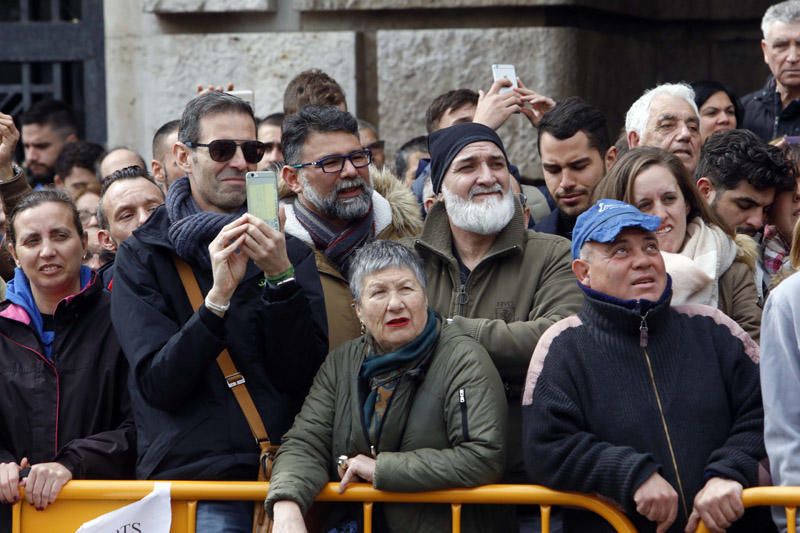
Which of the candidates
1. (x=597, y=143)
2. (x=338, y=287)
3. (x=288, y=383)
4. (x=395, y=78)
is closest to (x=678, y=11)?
(x=395, y=78)

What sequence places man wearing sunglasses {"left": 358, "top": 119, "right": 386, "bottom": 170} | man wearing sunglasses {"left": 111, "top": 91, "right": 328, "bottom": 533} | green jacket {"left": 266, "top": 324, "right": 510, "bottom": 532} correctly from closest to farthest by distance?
green jacket {"left": 266, "top": 324, "right": 510, "bottom": 532} → man wearing sunglasses {"left": 111, "top": 91, "right": 328, "bottom": 533} → man wearing sunglasses {"left": 358, "top": 119, "right": 386, "bottom": 170}

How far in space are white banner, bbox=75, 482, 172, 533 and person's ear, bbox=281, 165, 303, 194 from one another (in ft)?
4.33

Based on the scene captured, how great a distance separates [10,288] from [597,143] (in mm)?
2309

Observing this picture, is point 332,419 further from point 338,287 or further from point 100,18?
point 100,18

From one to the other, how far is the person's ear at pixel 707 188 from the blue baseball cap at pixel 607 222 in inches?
41.3

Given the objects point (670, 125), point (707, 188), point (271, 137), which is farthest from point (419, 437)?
point (271, 137)

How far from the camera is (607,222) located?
4285 mm

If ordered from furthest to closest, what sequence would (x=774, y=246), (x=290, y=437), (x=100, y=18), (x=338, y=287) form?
1. (x=100, y=18)
2. (x=774, y=246)
3. (x=338, y=287)
4. (x=290, y=437)

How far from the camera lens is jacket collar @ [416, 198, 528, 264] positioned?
4.80m

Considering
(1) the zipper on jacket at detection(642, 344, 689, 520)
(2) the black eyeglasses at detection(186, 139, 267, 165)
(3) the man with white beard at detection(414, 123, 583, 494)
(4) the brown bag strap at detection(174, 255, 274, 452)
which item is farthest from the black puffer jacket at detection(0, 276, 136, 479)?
(1) the zipper on jacket at detection(642, 344, 689, 520)

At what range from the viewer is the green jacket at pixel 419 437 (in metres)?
4.19

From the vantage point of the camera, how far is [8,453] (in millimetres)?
4633

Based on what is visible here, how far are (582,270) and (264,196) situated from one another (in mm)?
992

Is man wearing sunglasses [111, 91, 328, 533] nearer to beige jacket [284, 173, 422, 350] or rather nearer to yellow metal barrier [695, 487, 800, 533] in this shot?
beige jacket [284, 173, 422, 350]
